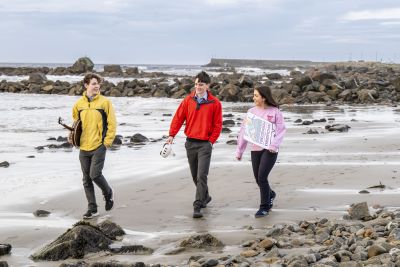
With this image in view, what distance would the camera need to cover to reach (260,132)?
7980 millimetres

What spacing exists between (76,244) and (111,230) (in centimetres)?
76

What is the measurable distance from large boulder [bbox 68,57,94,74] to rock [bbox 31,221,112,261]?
76.4m

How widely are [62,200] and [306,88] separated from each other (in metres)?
29.5

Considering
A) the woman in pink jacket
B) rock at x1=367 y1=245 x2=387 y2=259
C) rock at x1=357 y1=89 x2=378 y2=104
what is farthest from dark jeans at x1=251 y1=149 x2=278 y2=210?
rock at x1=357 y1=89 x2=378 y2=104

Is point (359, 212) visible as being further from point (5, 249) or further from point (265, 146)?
point (5, 249)

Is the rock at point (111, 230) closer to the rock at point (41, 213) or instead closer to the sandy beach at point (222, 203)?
the sandy beach at point (222, 203)

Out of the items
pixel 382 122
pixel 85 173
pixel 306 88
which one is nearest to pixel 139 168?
pixel 85 173

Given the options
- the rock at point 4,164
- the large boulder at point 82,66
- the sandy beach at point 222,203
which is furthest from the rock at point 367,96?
the large boulder at point 82,66

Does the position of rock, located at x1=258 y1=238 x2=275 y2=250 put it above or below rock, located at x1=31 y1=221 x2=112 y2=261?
above

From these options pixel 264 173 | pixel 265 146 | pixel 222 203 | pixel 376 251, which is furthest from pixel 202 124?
pixel 376 251

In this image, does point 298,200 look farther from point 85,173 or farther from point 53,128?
point 53,128

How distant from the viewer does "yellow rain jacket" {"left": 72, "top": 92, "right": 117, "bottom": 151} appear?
8.05 meters

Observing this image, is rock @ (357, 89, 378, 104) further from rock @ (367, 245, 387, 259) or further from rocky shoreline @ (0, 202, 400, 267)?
rock @ (367, 245, 387, 259)

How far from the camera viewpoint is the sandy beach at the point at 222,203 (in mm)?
6863
